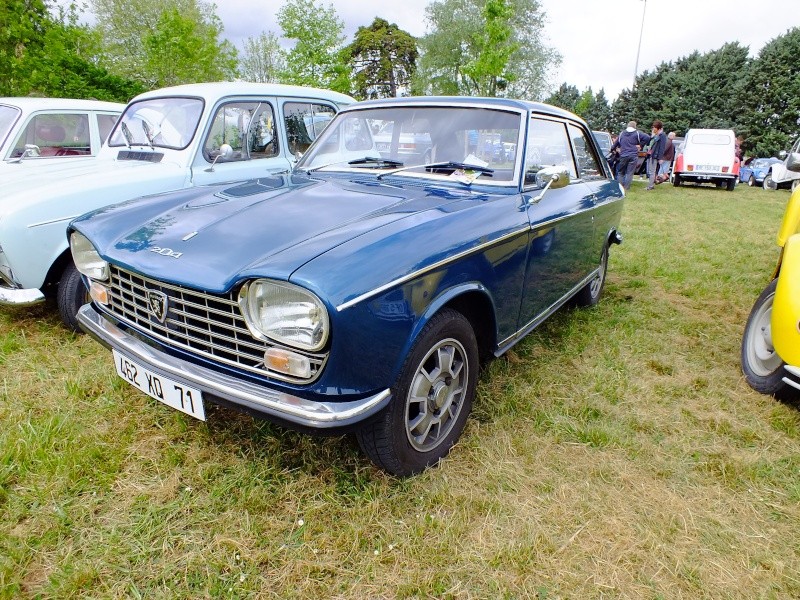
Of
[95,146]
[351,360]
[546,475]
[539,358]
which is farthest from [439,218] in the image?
[95,146]

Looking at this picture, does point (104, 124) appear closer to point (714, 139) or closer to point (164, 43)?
point (164, 43)

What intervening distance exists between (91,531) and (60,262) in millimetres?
2171

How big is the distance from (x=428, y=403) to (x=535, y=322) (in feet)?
3.64

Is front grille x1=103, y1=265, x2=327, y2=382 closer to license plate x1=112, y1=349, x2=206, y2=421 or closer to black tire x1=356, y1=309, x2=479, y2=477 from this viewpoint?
license plate x1=112, y1=349, x2=206, y2=421

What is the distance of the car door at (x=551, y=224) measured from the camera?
8.85 feet

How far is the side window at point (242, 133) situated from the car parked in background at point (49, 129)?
185 centimetres

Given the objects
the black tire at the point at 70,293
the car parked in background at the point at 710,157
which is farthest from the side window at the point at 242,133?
the car parked in background at the point at 710,157

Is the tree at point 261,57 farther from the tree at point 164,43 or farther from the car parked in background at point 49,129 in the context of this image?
the car parked in background at point 49,129

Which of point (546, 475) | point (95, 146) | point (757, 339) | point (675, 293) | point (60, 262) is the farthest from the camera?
point (95, 146)

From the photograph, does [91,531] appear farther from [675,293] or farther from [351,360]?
[675,293]

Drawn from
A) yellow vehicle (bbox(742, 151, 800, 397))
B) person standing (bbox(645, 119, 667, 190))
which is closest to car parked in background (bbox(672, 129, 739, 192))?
person standing (bbox(645, 119, 667, 190))

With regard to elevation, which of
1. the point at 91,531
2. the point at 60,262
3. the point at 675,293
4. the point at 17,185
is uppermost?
the point at 17,185

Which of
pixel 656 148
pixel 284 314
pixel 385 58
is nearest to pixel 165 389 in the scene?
pixel 284 314

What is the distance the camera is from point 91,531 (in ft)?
6.11
